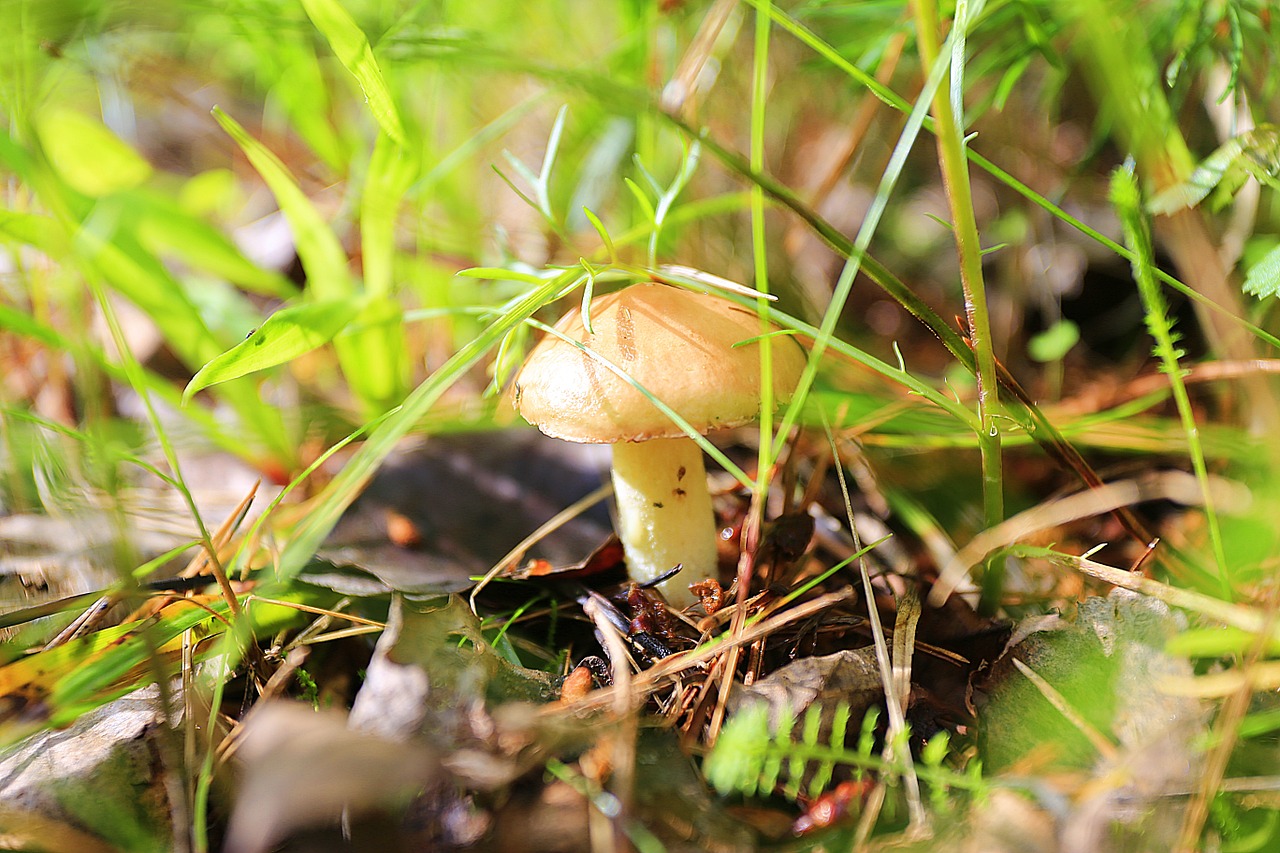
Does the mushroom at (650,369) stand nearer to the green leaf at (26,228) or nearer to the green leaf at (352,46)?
the green leaf at (352,46)

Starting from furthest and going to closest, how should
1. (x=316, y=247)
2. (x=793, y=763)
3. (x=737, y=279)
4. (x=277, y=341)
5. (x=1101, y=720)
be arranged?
(x=737, y=279) < (x=316, y=247) < (x=277, y=341) < (x=1101, y=720) < (x=793, y=763)

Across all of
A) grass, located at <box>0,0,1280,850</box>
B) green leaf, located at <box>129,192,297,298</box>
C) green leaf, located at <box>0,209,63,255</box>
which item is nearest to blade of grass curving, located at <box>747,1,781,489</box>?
grass, located at <box>0,0,1280,850</box>

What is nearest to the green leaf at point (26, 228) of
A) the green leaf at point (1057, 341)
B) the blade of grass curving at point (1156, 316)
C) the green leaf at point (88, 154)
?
the green leaf at point (88, 154)

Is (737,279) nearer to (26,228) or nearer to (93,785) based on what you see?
(26,228)

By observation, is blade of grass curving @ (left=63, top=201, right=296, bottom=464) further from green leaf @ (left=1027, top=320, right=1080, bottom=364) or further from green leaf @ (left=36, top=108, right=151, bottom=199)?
green leaf @ (left=1027, top=320, right=1080, bottom=364)

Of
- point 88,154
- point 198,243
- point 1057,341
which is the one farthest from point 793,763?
point 88,154

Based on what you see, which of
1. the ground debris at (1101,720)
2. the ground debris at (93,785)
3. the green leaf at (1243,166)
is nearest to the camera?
the ground debris at (1101,720)

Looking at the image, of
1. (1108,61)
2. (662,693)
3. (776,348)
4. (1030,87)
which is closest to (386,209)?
(776,348)
